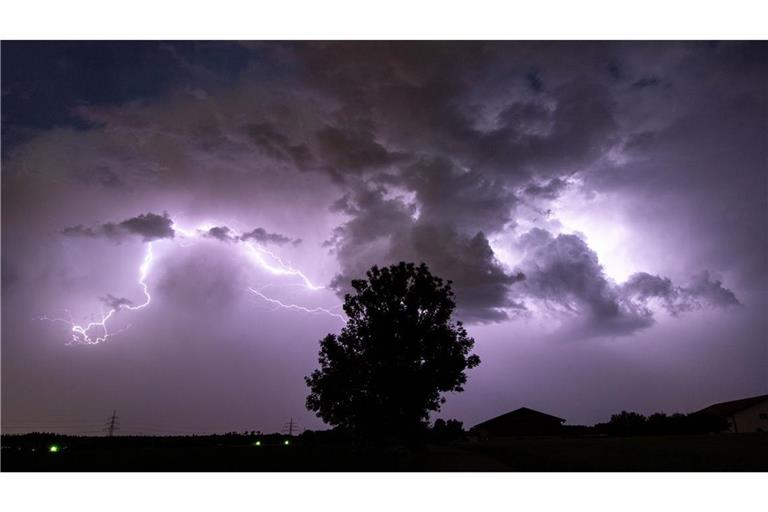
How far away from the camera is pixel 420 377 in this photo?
24.5 meters

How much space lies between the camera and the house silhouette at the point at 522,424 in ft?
203

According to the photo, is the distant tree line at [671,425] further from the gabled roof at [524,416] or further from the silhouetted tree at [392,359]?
the silhouetted tree at [392,359]

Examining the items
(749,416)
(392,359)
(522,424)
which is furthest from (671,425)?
(392,359)

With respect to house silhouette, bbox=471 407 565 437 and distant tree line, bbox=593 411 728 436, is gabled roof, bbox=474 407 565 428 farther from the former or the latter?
distant tree line, bbox=593 411 728 436

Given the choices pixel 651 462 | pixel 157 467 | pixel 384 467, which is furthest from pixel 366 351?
pixel 651 462

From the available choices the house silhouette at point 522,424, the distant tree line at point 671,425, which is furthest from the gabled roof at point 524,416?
the distant tree line at point 671,425

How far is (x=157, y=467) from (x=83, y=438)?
38371 millimetres

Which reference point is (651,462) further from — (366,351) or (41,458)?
(41,458)

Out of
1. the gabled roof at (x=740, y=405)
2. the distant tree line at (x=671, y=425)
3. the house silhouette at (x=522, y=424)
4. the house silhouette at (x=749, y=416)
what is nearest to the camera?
the distant tree line at (x=671, y=425)

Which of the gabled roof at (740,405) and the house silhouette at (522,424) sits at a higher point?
the gabled roof at (740,405)

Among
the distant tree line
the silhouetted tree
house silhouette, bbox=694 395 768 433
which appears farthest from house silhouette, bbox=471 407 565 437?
the silhouetted tree

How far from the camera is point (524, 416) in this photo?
6384 cm

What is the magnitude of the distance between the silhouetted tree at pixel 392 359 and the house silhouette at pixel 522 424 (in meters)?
41.2

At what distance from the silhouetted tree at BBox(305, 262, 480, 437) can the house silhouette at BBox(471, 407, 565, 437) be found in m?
41.2
